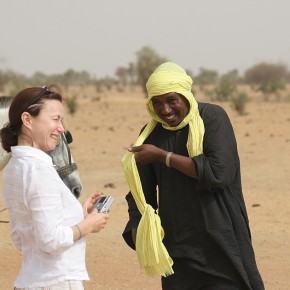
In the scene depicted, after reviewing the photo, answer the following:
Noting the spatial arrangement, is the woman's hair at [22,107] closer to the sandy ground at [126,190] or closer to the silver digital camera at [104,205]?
the silver digital camera at [104,205]

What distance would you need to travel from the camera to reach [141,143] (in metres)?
4.29

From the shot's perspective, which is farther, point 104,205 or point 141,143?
point 141,143

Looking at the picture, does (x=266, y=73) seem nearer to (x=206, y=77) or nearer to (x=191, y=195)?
(x=206, y=77)

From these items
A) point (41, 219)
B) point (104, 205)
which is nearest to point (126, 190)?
point (104, 205)

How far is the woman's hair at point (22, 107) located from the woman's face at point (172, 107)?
879 mm

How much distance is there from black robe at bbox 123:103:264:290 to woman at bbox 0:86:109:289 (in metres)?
0.87

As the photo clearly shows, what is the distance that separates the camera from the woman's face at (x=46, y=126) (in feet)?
10.8

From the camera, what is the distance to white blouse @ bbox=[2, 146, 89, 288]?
3.17m

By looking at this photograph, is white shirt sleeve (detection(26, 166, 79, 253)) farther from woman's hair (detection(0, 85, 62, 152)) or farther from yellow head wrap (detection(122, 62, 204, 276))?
yellow head wrap (detection(122, 62, 204, 276))

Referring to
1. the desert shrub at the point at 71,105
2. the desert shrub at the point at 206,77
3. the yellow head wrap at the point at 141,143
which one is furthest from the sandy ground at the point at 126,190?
the desert shrub at the point at 206,77

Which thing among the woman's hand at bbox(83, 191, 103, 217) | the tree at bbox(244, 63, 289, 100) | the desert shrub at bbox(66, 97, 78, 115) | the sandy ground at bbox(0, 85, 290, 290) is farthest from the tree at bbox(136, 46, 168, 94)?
the woman's hand at bbox(83, 191, 103, 217)

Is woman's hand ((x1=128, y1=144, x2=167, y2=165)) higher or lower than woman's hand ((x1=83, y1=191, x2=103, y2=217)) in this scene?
higher

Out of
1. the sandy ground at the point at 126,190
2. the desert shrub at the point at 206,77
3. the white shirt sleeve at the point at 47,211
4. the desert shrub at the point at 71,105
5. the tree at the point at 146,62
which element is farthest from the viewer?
the desert shrub at the point at 206,77

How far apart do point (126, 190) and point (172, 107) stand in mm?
8512
